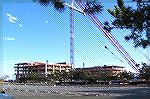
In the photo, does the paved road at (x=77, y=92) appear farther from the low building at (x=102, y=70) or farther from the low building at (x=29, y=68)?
the low building at (x=102, y=70)

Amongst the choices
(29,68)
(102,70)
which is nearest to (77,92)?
(102,70)

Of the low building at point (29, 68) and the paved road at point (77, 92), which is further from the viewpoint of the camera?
the low building at point (29, 68)

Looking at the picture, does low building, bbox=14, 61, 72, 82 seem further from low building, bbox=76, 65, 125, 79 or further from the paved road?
low building, bbox=76, 65, 125, 79

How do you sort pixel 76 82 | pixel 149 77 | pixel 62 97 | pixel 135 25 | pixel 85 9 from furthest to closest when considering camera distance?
1. pixel 76 82
2. pixel 62 97
3. pixel 149 77
4. pixel 135 25
5. pixel 85 9

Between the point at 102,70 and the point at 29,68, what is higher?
the point at 29,68

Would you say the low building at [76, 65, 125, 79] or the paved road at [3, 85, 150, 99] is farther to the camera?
the low building at [76, 65, 125, 79]

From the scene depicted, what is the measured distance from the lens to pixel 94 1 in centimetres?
699

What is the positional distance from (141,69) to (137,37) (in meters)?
1.10

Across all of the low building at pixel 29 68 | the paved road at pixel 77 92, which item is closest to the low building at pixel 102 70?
the paved road at pixel 77 92

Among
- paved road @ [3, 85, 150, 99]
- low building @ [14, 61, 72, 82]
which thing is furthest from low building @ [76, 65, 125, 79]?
low building @ [14, 61, 72, 82]

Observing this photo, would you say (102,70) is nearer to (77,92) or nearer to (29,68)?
(77,92)

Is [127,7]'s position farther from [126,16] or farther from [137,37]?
[137,37]

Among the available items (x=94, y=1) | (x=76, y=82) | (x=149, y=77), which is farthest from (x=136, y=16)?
(x=76, y=82)

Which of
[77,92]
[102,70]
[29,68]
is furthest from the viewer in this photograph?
[29,68]
